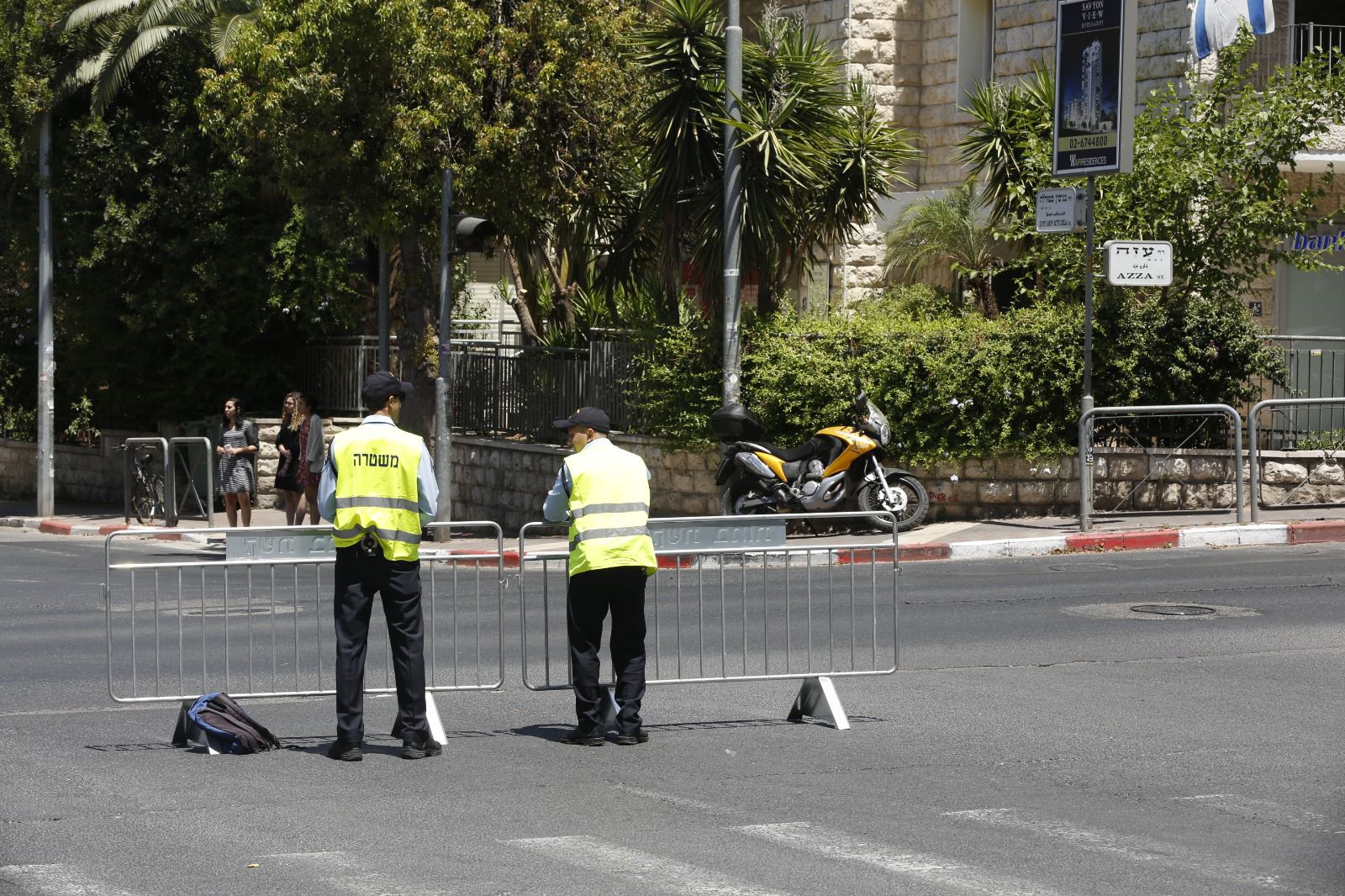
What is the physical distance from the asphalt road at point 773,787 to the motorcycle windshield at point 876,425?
546 centimetres

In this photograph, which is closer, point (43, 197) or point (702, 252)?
point (702, 252)

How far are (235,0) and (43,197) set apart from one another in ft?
13.0

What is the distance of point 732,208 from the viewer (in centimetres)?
1823

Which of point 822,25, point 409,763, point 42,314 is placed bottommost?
point 409,763

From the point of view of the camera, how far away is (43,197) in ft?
83.1

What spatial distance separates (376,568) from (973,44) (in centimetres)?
1844

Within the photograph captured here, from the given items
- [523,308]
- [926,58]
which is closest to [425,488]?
[523,308]

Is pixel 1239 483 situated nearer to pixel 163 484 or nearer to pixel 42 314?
pixel 163 484

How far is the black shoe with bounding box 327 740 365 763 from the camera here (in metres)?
8.19

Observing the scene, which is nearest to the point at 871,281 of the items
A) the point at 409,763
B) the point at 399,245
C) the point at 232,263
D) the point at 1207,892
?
the point at 399,245

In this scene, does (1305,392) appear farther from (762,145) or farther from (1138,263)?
(762,145)

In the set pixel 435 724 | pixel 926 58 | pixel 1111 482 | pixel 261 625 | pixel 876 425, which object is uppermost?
pixel 926 58

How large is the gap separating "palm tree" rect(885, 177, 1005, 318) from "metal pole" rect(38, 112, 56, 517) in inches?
478

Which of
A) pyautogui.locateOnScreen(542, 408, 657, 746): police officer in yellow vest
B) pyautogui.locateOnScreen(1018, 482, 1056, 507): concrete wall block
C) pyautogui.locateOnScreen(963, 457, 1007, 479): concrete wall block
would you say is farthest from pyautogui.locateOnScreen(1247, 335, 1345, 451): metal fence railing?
pyautogui.locateOnScreen(542, 408, 657, 746): police officer in yellow vest
